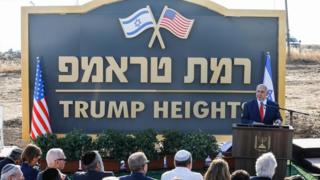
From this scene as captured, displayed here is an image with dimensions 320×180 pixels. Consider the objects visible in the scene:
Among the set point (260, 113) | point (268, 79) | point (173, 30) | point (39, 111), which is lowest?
point (39, 111)

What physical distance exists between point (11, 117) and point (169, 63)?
10.1 metres

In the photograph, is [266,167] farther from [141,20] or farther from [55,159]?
[141,20]

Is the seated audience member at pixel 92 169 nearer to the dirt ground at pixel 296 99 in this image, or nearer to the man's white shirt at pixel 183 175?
the man's white shirt at pixel 183 175

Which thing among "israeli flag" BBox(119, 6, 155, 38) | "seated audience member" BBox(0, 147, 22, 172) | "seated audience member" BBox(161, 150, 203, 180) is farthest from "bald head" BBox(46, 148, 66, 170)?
"israeli flag" BBox(119, 6, 155, 38)

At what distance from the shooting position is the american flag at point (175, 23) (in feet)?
37.4

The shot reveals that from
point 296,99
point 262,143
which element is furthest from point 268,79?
point 296,99

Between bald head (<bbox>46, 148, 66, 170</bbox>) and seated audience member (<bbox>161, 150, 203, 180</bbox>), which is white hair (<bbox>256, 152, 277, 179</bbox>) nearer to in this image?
seated audience member (<bbox>161, 150, 203, 180</bbox>)

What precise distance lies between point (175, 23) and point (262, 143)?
154 inches

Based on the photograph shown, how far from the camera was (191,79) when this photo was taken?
1149 centimetres

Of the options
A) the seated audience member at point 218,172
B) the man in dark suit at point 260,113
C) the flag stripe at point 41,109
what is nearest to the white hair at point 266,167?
the seated audience member at point 218,172

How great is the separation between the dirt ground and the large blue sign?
3.29 metres

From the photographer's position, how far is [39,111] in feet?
36.7

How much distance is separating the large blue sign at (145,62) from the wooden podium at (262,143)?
3253mm

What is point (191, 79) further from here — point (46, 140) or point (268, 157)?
point (268, 157)
